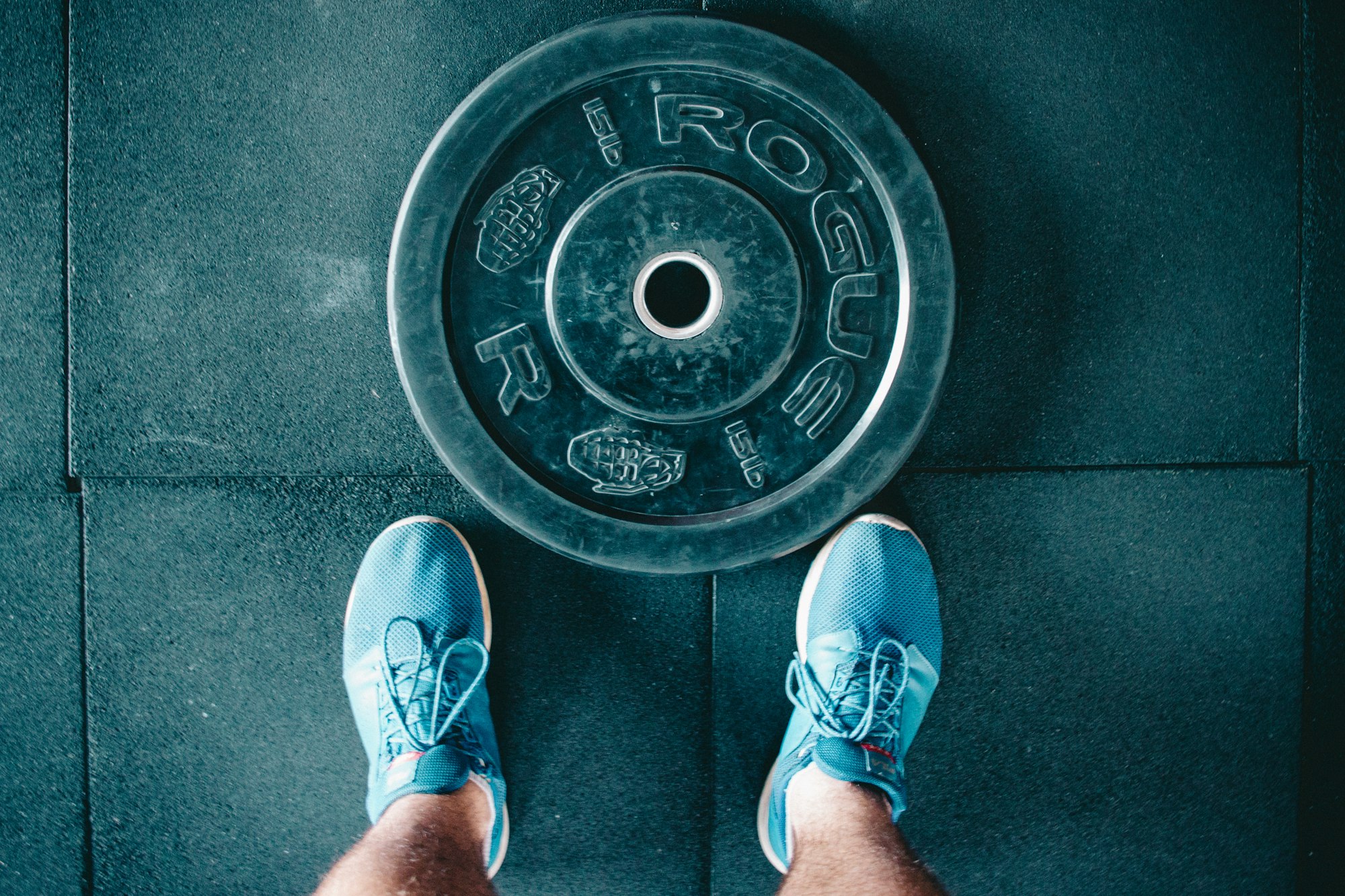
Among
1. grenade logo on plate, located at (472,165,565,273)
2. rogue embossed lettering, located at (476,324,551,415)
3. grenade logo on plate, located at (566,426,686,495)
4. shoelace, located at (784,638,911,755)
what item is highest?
grenade logo on plate, located at (472,165,565,273)

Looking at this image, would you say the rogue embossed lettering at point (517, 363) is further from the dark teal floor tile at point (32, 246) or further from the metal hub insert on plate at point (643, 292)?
the dark teal floor tile at point (32, 246)

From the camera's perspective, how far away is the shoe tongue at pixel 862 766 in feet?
3.45

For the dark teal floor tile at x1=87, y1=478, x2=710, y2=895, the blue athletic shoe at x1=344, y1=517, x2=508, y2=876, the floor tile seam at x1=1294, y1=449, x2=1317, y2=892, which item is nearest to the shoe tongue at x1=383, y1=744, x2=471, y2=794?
the blue athletic shoe at x1=344, y1=517, x2=508, y2=876

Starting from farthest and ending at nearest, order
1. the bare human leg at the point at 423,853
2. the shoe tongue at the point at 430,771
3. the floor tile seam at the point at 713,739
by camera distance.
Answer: the floor tile seam at the point at 713,739, the shoe tongue at the point at 430,771, the bare human leg at the point at 423,853

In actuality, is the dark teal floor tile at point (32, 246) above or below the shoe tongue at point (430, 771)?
above

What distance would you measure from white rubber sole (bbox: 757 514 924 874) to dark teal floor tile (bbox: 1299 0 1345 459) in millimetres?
696

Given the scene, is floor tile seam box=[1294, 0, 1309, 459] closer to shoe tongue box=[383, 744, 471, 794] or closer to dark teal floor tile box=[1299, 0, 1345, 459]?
dark teal floor tile box=[1299, 0, 1345, 459]

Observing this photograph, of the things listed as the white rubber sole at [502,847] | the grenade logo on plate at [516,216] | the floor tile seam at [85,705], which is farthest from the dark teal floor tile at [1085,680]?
the floor tile seam at [85,705]

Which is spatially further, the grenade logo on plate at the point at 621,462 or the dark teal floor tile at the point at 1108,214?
the dark teal floor tile at the point at 1108,214

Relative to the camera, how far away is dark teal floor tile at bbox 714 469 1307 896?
116 centimetres

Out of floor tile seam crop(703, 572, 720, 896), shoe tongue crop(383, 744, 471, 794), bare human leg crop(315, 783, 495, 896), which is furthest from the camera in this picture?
floor tile seam crop(703, 572, 720, 896)

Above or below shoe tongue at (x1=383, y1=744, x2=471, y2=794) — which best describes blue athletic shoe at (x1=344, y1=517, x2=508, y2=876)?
above

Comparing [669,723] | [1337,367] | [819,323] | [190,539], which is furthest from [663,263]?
[1337,367]

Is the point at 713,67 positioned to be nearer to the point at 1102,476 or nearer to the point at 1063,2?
the point at 1063,2
